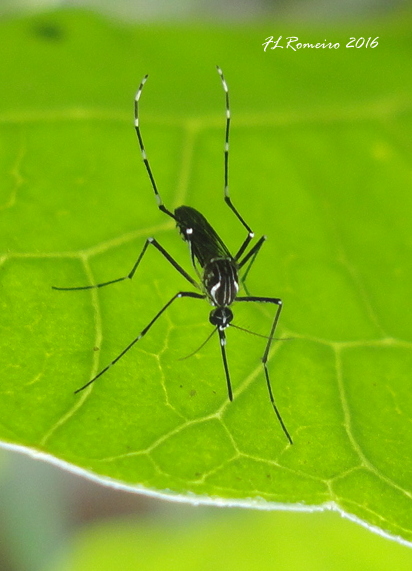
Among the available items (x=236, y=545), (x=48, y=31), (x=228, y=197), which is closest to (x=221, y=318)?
(x=228, y=197)

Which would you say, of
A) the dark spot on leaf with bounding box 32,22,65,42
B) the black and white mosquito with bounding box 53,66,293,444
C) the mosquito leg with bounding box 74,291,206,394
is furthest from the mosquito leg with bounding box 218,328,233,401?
the dark spot on leaf with bounding box 32,22,65,42

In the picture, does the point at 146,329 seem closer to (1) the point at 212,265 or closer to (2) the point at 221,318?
(2) the point at 221,318

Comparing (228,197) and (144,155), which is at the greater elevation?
(144,155)

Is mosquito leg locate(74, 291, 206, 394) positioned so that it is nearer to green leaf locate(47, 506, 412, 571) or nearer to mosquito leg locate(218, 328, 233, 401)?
mosquito leg locate(218, 328, 233, 401)

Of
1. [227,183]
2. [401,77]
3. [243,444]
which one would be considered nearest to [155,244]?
→ [227,183]

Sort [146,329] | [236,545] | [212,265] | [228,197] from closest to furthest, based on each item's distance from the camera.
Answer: [146,329] → [212,265] → [228,197] → [236,545]

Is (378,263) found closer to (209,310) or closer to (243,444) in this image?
(209,310)
